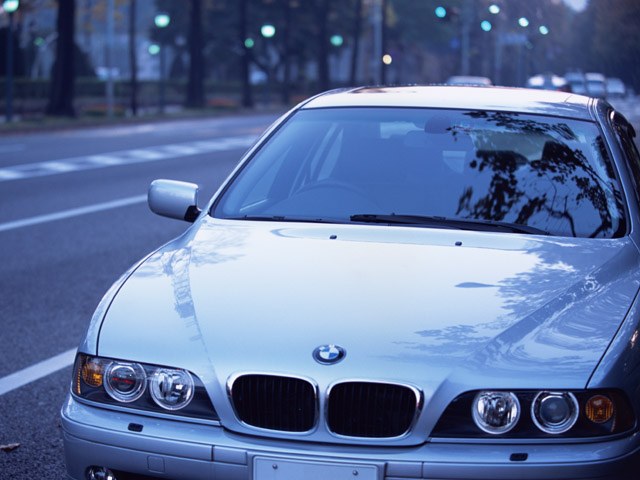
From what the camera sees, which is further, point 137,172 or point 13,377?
point 137,172

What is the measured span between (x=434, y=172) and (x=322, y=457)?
6.06 ft

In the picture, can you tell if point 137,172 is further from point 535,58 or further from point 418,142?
point 535,58

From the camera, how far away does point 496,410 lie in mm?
3309

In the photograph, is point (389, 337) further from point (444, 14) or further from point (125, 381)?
point (444, 14)

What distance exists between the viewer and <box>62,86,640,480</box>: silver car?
329 centimetres

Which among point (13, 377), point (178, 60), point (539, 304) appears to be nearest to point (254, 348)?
point (539, 304)

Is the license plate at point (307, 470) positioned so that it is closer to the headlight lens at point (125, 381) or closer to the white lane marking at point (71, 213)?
the headlight lens at point (125, 381)

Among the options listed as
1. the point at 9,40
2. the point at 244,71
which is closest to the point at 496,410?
the point at 9,40

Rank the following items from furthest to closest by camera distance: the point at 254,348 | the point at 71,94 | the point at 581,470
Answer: the point at 71,94 → the point at 254,348 → the point at 581,470

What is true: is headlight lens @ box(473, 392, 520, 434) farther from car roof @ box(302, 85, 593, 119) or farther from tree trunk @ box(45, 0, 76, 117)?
tree trunk @ box(45, 0, 76, 117)

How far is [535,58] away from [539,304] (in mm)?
56340

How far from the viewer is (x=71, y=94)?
122 ft

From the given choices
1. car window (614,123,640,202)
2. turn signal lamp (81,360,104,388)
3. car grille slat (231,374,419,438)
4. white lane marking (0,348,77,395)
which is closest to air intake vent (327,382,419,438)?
car grille slat (231,374,419,438)

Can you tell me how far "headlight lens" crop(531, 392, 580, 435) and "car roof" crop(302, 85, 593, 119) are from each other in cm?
201
